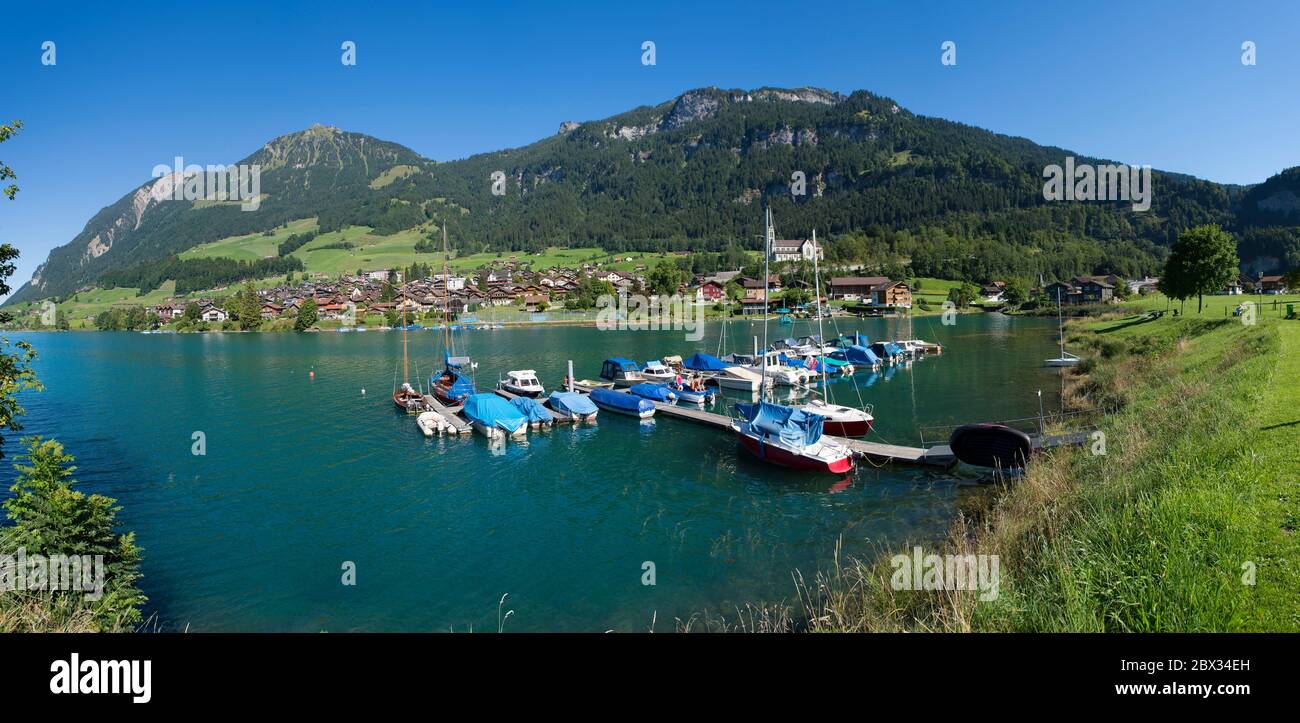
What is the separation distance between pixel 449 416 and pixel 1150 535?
31.0 metres

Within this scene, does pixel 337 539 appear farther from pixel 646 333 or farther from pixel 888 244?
pixel 888 244

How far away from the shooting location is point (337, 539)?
19.0 metres

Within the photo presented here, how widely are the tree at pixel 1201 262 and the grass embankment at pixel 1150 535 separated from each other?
120 ft

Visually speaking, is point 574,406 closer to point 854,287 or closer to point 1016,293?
point 854,287

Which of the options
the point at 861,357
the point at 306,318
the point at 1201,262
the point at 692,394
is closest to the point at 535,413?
the point at 692,394

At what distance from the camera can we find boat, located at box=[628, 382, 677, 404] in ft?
121

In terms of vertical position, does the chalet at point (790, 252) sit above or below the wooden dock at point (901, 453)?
above

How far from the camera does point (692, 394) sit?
38.1m

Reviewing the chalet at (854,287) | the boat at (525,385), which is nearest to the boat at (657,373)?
the boat at (525,385)

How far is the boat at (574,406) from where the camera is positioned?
111 ft

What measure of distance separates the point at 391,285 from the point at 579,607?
530 ft

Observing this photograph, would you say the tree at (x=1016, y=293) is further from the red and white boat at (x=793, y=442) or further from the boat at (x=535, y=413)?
the boat at (x=535, y=413)

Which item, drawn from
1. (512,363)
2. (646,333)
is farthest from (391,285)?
(512,363)

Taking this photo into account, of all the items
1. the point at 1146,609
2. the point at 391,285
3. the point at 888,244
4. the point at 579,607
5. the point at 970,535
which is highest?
the point at 888,244
